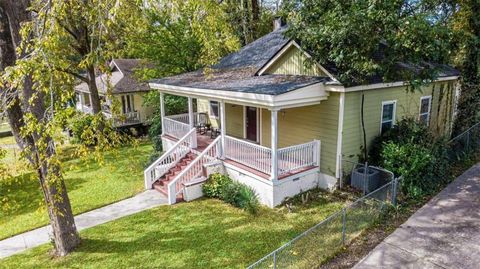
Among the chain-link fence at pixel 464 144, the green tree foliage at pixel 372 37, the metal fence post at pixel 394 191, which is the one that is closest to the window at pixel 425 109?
the chain-link fence at pixel 464 144

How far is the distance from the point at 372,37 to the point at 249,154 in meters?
5.27

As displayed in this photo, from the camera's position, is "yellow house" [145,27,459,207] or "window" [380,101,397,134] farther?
"window" [380,101,397,134]

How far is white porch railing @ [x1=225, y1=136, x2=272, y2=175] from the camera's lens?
10.3 m

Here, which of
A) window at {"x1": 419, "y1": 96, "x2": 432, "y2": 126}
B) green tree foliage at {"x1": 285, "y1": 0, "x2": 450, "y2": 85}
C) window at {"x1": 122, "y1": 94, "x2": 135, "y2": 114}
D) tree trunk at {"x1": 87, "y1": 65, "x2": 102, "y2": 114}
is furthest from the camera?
window at {"x1": 122, "y1": 94, "x2": 135, "y2": 114}

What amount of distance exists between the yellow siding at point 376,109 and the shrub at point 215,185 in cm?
407

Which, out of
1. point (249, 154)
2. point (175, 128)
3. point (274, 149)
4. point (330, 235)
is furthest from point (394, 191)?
point (175, 128)

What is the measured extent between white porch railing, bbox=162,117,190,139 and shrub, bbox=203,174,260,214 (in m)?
3.77

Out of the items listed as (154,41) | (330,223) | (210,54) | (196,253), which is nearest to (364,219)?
(330,223)

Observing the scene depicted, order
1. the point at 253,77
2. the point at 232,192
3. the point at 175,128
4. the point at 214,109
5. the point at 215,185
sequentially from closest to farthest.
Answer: the point at 232,192
the point at 215,185
the point at 253,77
the point at 175,128
the point at 214,109

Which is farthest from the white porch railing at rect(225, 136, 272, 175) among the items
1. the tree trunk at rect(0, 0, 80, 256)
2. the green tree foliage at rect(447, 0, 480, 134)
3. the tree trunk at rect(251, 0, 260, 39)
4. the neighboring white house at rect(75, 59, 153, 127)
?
the tree trunk at rect(251, 0, 260, 39)

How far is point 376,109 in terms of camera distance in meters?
11.0

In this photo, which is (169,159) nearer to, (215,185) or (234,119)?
(215,185)

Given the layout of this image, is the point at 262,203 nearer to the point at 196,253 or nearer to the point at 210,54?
the point at 196,253

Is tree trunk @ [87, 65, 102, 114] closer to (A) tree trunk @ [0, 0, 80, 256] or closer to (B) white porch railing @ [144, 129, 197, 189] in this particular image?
(B) white porch railing @ [144, 129, 197, 189]
